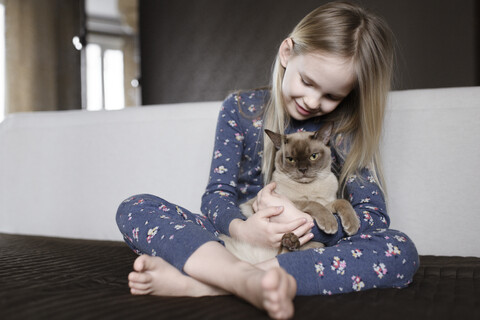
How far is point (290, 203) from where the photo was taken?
102cm

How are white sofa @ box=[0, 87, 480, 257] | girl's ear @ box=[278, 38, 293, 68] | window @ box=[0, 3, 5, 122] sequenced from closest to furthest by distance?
girl's ear @ box=[278, 38, 293, 68]
white sofa @ box=[0, 87, 480, 257]
window @ box=[0, 3, 5, 122]

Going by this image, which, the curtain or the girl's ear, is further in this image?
the curtain

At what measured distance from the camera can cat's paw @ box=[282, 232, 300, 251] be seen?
926mm

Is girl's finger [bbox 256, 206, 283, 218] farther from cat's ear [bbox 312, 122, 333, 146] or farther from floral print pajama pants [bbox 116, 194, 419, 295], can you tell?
cat's ear [bbox 312, 122, 333, 146]

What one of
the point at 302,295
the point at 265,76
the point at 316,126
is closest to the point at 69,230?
the point at 316,126

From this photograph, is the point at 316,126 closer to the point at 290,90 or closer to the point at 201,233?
the point at 290,90

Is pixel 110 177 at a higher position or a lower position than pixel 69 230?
higher

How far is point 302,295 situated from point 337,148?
Result: 589mm

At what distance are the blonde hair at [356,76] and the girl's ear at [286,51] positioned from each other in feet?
0.06

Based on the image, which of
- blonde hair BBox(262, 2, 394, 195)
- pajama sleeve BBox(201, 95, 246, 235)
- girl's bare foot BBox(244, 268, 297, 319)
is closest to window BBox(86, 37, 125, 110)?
pajama sleeve BBox(201, 95, 246, 235)

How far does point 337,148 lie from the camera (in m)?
1.27

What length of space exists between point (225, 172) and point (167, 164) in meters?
0.45

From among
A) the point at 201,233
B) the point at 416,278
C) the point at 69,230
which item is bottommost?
the point at 69,230

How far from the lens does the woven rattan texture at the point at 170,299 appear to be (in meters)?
0.66
